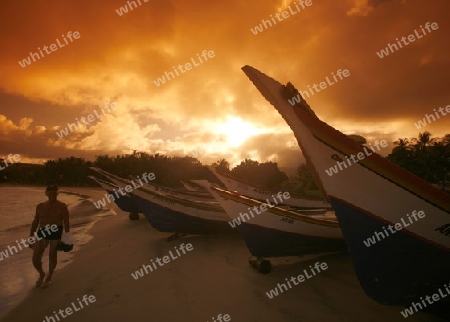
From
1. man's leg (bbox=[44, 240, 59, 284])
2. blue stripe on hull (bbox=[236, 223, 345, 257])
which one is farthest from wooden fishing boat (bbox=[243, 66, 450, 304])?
man's leg (bbox=[44, 240, 59, 284])

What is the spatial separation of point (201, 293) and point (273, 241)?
219cm

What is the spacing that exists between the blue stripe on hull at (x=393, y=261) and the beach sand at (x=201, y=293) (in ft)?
2.58

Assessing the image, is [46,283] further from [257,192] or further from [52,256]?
[257,192]

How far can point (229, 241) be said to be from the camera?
1026 centimetres

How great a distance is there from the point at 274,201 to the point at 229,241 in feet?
13.8

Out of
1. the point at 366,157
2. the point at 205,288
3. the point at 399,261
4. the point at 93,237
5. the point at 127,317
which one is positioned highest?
the point at 93,237

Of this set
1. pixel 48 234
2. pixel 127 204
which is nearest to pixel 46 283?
pixel 48 234

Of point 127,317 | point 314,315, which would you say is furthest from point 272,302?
point 127,317

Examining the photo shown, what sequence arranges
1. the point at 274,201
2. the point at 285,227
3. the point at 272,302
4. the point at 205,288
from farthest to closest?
the point at 274,201, the point at 285,227, the point at 205,288, the point at 272,302

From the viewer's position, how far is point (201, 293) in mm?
5781

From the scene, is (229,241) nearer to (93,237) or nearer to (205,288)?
(205,288)

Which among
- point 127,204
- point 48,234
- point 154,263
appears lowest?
point 154,263

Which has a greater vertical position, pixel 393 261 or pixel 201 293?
pixel 201 293

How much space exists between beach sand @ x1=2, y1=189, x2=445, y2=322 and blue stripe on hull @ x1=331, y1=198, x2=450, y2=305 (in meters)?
0.79
